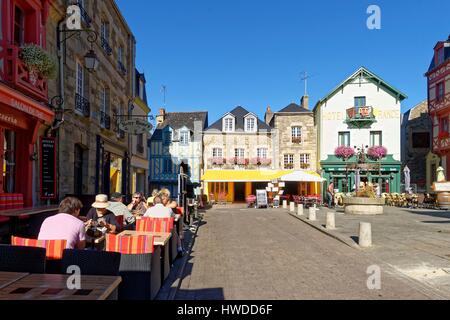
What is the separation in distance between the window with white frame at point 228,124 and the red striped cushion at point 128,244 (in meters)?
28.5

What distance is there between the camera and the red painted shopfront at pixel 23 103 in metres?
7.43

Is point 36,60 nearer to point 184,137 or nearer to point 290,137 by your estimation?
point 184,137

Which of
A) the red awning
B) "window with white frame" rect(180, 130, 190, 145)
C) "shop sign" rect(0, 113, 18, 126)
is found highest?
"window with white frame" rect(180, 130, 190, 145)

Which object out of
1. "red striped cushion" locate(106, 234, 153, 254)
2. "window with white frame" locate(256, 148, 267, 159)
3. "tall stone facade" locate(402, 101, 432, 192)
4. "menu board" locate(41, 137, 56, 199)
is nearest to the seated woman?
"menu board" locate(41, 137, 56, 199)

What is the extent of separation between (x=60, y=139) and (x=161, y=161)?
24.0 metres

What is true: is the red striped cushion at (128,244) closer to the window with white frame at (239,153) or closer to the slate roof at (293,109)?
the window with white frame at (239,153)

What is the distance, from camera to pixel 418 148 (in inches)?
1259

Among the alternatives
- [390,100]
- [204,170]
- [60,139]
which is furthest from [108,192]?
[390,100]

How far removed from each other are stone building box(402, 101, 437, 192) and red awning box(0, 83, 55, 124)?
2979 centimetres

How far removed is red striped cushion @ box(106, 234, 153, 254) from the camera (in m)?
4.56

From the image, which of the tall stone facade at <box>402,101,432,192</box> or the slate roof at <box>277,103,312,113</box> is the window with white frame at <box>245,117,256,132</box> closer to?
the slate roof at <box>277,103,312,113</box>

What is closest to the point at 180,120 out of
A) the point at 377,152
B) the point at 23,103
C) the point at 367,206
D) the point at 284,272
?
the point at 377,152

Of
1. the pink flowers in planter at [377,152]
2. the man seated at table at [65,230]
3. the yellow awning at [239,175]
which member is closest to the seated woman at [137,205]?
the man seated at table at [65,230]
